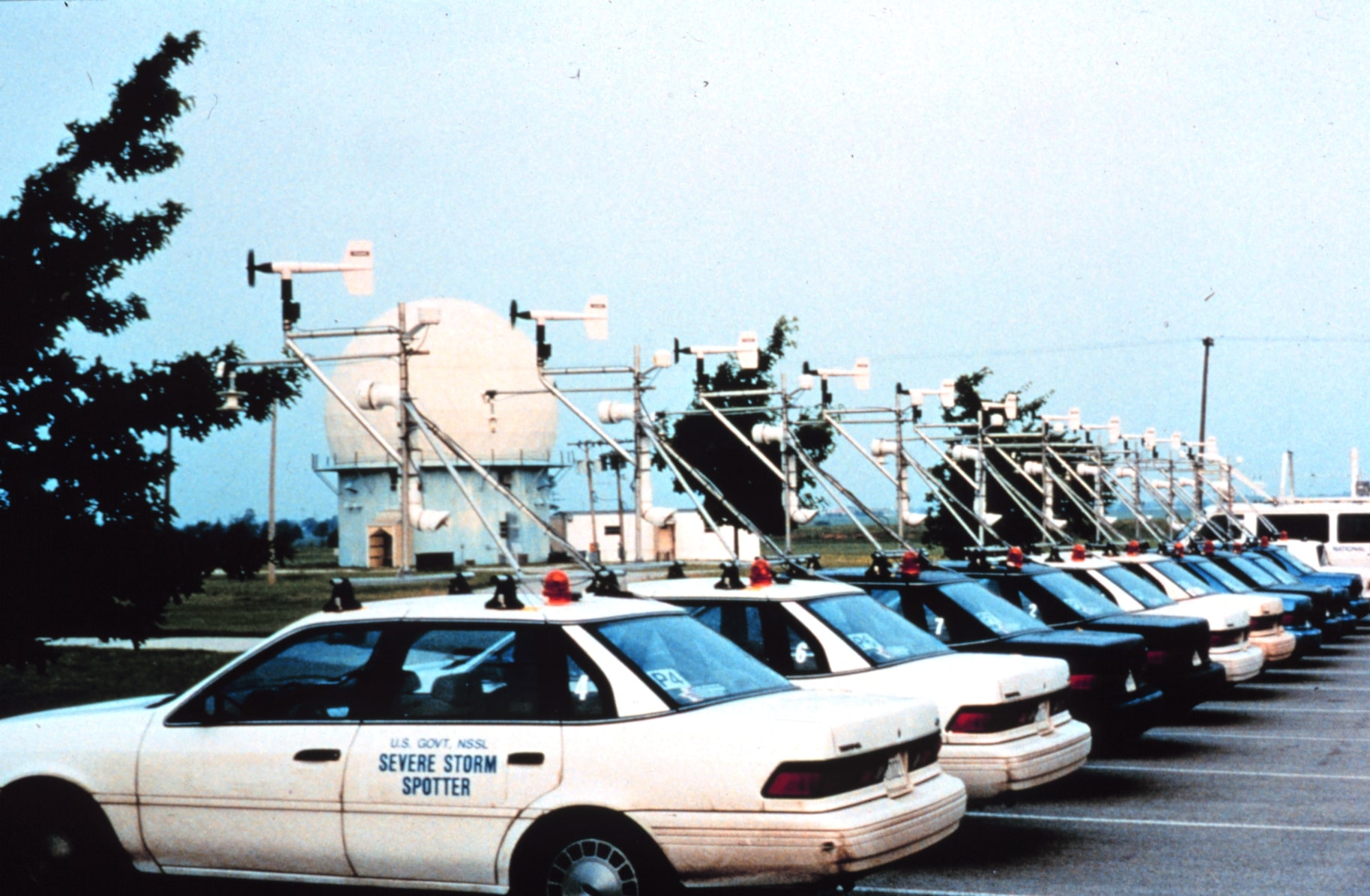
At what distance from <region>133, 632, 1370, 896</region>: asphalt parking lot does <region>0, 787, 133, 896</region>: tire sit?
262 mm

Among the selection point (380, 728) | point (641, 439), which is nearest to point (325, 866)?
point (380, 728)

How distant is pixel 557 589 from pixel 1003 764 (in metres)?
2.93

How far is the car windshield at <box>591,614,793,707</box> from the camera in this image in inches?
279

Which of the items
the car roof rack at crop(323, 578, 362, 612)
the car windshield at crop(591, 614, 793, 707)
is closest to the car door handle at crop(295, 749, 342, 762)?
the car roof rack at crop(323, 578, 362, 612)

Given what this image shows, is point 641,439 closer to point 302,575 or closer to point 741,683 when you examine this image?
point 741,683

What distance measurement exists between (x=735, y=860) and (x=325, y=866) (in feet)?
6.07

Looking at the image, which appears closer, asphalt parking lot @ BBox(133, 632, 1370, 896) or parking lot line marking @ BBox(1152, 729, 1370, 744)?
asphalt parking lot @ BBox(133, 632, 1370, 896)

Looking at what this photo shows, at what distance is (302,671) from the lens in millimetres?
7695

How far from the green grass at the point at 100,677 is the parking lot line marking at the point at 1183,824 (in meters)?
10.3

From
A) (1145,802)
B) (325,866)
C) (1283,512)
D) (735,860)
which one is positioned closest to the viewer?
(735,860)

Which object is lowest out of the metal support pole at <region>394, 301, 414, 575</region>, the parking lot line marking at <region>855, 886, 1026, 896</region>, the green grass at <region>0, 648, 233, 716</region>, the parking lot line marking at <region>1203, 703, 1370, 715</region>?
the parking lot line marking at <region>1203, 703, 1370, 715</region>

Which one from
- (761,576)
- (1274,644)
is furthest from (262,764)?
(1274,644)

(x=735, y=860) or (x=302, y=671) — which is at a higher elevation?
(x=302, y=671)

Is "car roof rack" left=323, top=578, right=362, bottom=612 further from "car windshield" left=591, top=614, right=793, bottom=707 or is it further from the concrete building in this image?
the concrete building
